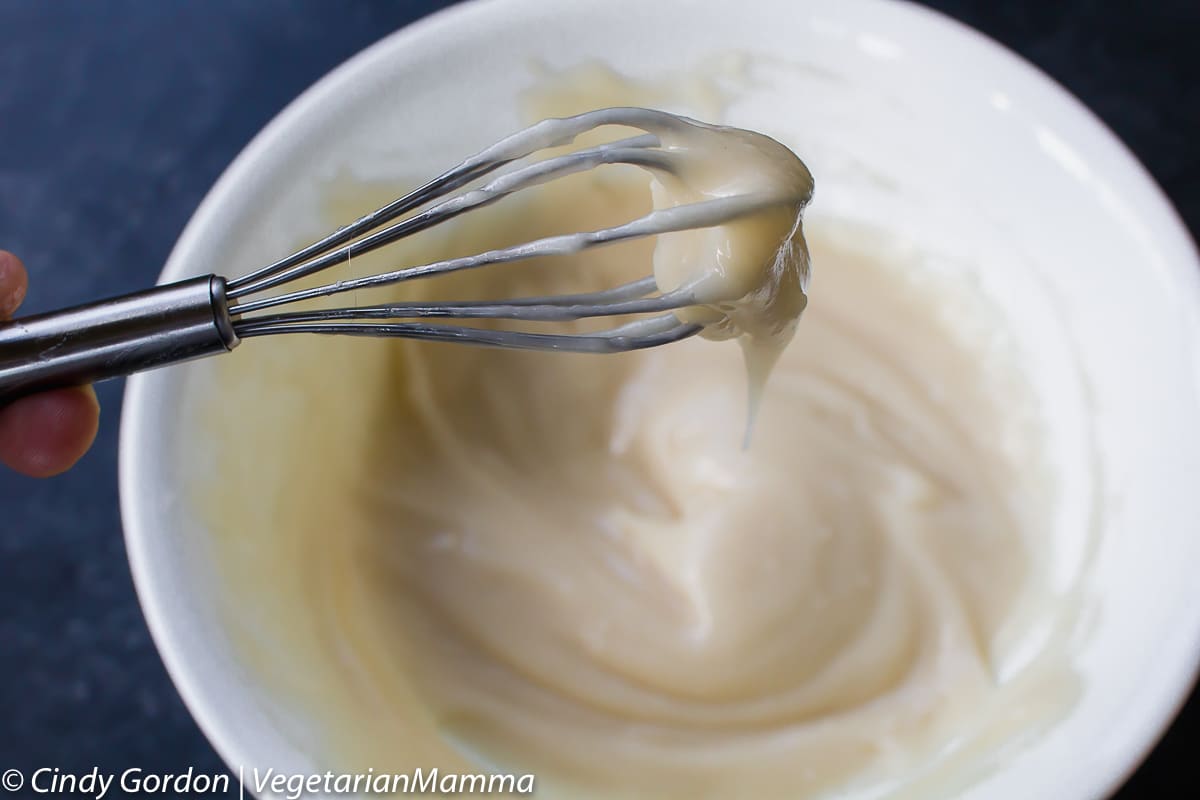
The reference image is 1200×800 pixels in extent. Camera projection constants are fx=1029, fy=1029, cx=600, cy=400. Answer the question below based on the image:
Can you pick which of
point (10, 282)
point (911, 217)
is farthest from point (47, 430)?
point (911, 217)

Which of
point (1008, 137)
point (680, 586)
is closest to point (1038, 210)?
point (1008, 137)

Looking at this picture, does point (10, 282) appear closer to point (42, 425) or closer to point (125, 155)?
point (42, 425)

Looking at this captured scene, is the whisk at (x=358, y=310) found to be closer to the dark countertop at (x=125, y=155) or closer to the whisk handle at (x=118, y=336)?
the whisk handle at (x=118, y=336)

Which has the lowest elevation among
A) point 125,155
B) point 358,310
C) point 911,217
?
point 911,217

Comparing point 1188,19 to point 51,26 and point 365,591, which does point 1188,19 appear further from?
point 51,26

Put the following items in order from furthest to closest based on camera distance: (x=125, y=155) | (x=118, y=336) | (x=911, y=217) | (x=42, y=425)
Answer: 1. (x=125, y=155)
2. (x=911, y=217)
3. (x=42, y=425)
4. (x=118, y=336)

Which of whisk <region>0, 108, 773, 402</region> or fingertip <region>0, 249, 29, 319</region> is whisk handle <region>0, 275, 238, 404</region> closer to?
whisk <region>0, 108, 773, 402</region>

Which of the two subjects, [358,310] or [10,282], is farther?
[10,282]

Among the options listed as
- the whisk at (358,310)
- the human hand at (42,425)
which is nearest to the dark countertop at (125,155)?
the human hand at (42,425)
